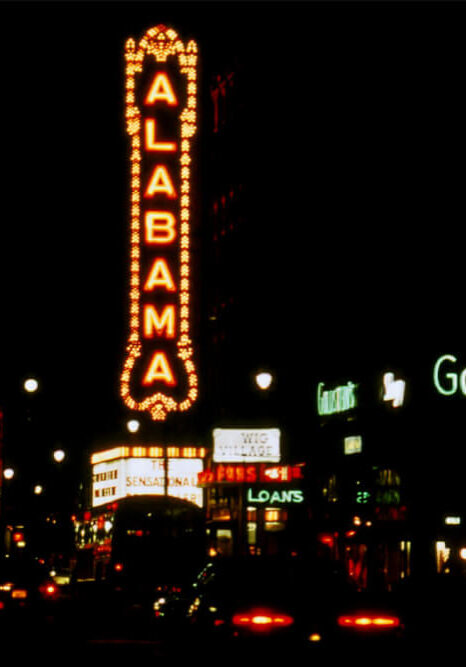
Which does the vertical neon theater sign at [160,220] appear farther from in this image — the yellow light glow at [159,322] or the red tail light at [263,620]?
the red tail light at [263,620]

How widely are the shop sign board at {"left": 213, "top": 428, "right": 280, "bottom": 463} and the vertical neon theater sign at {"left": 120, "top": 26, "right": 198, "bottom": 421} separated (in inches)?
124

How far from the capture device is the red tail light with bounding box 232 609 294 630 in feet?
60.6

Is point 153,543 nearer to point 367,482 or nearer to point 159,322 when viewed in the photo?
point 367,482

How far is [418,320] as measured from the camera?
41094mm

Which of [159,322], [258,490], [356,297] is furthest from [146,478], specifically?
[258,490]

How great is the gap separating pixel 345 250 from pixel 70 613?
19638 millimetres

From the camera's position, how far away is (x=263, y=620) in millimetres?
18516

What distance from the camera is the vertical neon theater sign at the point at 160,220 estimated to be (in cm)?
5212

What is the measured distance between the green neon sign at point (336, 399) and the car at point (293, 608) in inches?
913

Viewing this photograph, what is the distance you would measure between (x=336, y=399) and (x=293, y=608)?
26072 millimetres

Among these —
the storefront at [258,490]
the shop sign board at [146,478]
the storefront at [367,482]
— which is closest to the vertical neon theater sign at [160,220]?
the storefront at [258,490]

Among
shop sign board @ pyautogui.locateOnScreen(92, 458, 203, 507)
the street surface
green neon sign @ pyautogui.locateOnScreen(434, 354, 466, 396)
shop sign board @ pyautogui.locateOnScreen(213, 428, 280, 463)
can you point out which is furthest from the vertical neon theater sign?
the street surface

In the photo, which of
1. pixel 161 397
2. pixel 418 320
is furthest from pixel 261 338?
pixel 418 320

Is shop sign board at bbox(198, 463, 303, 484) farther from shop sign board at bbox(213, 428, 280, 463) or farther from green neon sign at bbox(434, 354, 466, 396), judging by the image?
green neon sign at bbox(434, 354, 466, 396)
